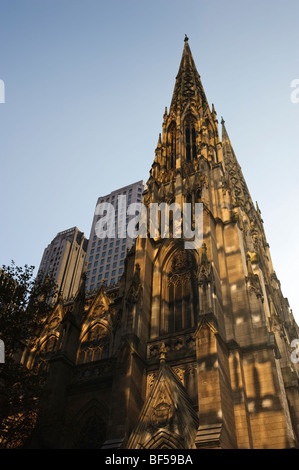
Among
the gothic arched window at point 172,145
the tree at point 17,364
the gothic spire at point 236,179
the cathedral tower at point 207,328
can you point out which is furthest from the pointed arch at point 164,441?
the gothic spire at point 236,179

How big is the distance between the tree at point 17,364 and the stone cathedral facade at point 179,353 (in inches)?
48.1

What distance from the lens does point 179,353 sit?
2158 centimetres

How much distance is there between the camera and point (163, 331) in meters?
23.6

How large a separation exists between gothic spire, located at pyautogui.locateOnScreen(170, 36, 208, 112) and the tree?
26.4m

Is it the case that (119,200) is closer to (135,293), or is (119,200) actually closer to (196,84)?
(196,84)

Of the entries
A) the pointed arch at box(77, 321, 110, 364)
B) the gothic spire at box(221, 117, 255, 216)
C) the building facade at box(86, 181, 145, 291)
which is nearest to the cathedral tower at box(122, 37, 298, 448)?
the pointed arch at box(77, 321, 110, 364)

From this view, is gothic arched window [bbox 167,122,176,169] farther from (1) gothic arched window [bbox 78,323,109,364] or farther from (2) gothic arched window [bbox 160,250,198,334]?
(1) gothic arched window [bbox 78,323,109,364]

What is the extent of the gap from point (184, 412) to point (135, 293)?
7.71 meters

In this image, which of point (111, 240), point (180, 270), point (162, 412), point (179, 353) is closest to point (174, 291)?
point (180, 270)

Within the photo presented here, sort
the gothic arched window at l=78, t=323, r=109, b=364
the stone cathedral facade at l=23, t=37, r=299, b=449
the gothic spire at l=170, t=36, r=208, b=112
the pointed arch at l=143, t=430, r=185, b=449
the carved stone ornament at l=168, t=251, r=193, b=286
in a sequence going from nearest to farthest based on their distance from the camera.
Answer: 1. the pointed arch at l=143, t=430, r=185, b=449
2. the stone cathedral facade at l=23, t=37, r=299, b=449
3. the carved stone ornament at l=168, t=251, r=193, b=286
4. the gothic arched window at l=78, t=323, r=109, b=364
5. the gothic spire at l=170, t=36, r=208, b=112

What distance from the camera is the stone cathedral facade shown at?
17797 millimetres

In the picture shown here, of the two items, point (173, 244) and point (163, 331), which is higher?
point (173, 244)

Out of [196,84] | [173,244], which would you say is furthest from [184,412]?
[196,84]

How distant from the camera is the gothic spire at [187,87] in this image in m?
41.4
